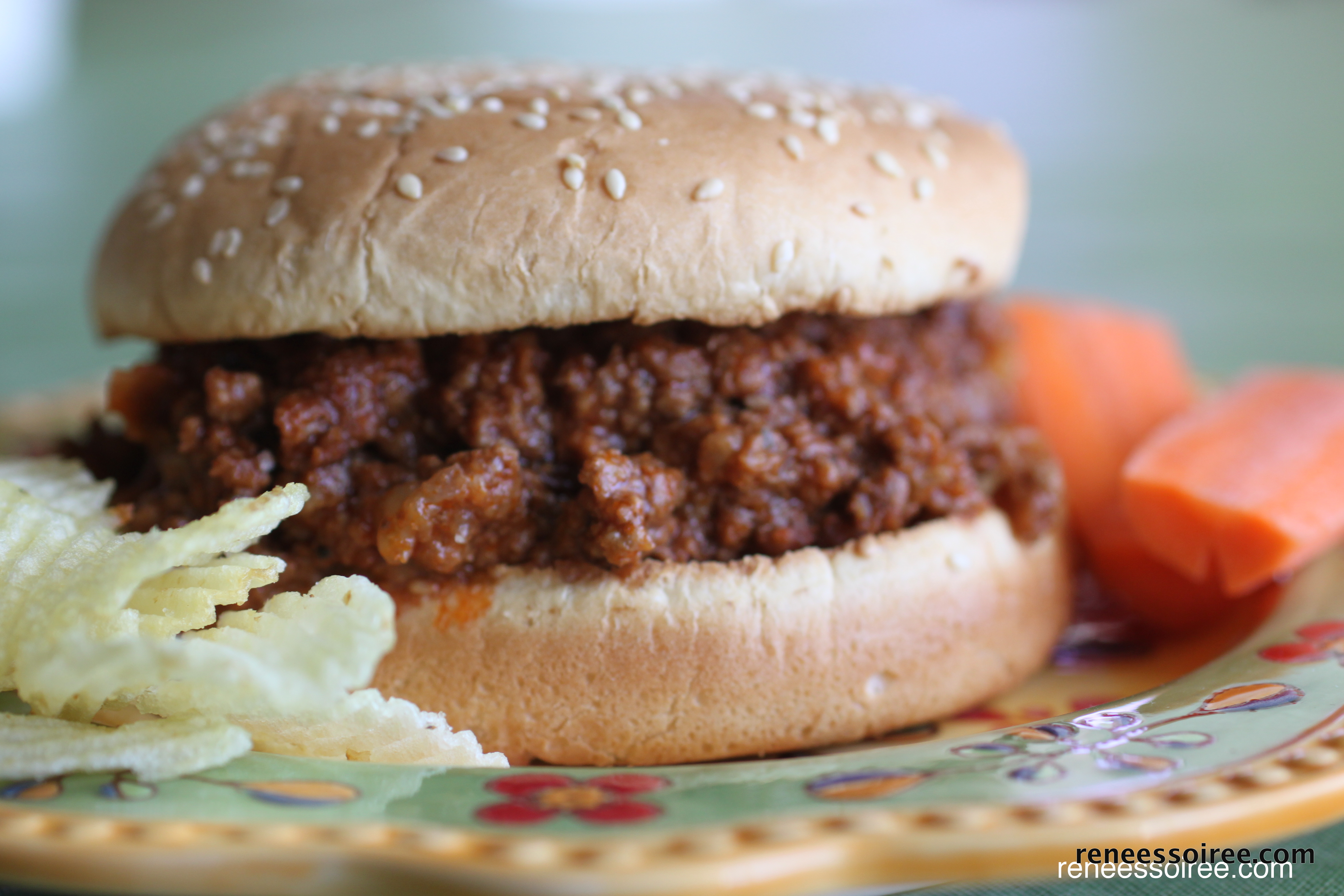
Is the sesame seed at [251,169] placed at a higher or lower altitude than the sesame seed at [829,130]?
lower

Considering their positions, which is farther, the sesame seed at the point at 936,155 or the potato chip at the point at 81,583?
the sesame seed at the point at 936,155

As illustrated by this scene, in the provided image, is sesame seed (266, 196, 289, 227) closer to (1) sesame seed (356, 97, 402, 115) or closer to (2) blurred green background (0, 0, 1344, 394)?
(1) sesame seed (356, 97, 402, 115)

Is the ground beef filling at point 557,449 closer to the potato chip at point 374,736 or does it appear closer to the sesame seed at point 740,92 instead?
the potato chip at point 374,736

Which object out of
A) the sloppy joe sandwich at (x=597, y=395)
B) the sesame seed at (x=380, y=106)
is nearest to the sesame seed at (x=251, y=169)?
the sloppy joe sandwich at (x=597, y=395)

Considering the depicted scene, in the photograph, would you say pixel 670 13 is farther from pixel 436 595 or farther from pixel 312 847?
pixel 312 847

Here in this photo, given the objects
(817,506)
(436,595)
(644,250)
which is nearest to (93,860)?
A: (436,595)
